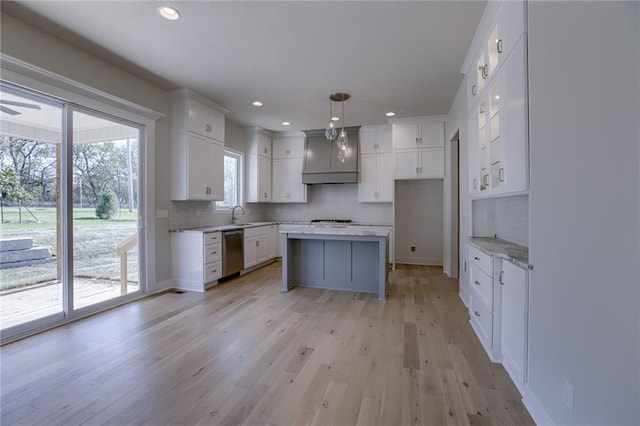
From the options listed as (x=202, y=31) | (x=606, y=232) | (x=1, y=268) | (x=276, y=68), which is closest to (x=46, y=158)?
(x=1, y=268)

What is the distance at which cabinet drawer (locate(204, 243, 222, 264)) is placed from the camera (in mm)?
4078

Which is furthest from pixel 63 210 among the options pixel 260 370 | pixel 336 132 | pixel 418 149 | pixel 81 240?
pixel 418 149

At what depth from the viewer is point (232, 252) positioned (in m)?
4.62

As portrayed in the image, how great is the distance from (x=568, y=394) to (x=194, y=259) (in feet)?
13.3

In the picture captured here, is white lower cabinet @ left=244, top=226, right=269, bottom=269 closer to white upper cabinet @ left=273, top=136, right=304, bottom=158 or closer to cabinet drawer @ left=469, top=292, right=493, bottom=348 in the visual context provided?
white upper cabinet @ left=273, top=136, right=304, bottom=158

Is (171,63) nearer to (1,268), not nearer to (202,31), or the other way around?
(202,31)

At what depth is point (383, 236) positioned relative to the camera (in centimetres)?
358

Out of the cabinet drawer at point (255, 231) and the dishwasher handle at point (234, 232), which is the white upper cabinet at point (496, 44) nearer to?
the dishwasher handle at point (234, 232)

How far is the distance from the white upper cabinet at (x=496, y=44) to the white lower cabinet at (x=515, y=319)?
1526 mm

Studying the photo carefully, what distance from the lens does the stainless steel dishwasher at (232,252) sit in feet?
14.5

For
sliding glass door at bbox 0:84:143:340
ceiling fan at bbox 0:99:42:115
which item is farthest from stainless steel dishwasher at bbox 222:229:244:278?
ceiling fan at bbox 0:99:42:115

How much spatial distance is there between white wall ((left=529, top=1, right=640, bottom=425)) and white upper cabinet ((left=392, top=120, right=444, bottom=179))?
3.61 m

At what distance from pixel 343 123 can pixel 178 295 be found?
4.13 metres

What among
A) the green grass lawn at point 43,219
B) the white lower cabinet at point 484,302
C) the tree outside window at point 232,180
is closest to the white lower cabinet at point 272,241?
the tree outside window at point 232,180
